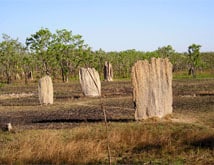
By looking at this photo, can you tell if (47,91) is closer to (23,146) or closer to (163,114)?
(163,114)

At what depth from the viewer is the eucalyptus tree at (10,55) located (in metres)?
74.5

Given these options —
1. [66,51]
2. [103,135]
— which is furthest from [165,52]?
[103,135]

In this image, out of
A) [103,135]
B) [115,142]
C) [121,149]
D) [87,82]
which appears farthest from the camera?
[87,82]

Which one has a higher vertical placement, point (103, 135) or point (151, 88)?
point (151, 88)

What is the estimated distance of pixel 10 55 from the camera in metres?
74.7

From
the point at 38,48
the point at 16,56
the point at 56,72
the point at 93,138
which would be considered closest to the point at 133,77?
the point at 93,138

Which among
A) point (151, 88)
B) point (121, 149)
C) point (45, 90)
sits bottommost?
point (121, 149)

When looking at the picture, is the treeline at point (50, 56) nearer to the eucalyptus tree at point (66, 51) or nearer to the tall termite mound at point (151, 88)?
the eucalyptus tree at point (66, 51)

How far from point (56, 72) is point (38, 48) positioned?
42.4 feet

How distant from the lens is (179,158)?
40.1ft

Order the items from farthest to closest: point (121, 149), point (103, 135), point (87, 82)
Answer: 1. point (87, 82)
2. point (103, 135)
3. point (121, 149)

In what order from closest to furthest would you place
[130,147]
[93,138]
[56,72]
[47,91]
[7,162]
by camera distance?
[7,162], [130,147], [93,138], [47,91], [56,72]

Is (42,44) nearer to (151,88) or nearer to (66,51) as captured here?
(66,51)

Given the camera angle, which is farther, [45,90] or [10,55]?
[10,55]
